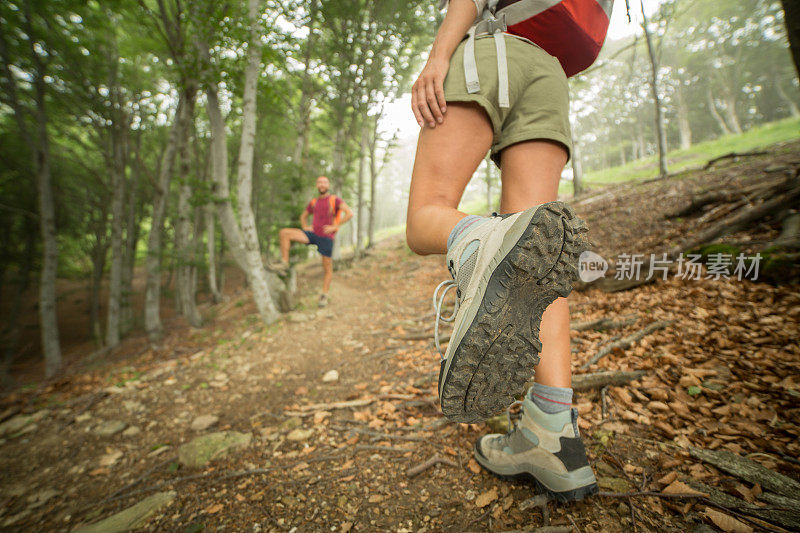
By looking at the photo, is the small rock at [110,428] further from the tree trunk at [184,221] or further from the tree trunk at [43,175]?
the tree trunk at [43,175]

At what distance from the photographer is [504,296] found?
0.90 m

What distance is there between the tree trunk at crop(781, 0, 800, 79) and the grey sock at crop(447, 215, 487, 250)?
14.5ft

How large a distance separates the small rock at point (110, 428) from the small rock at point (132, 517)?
1.54 m

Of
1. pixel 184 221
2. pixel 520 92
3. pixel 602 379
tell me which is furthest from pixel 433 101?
pixel 184 221

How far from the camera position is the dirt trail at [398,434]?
1279 mm

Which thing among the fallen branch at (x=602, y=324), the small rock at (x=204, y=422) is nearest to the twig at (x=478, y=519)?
the fallen branch at (x=602, y=324)

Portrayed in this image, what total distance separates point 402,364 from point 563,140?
7.66 feet

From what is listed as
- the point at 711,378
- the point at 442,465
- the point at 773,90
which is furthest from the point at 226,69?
the point at 773,90

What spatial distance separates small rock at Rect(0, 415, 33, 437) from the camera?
10.5ft

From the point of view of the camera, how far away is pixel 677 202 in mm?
5676

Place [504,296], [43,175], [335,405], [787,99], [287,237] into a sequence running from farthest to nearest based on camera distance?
[787,99]
[43,175]
[287,237]
[335,405]
[504,296]

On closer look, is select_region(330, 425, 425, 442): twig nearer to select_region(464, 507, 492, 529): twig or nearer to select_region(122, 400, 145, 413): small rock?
select_region(464, 507, 492, 529): twig

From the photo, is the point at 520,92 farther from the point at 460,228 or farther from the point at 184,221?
the point at 184,221

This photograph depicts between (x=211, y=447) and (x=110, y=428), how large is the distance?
1.75m
